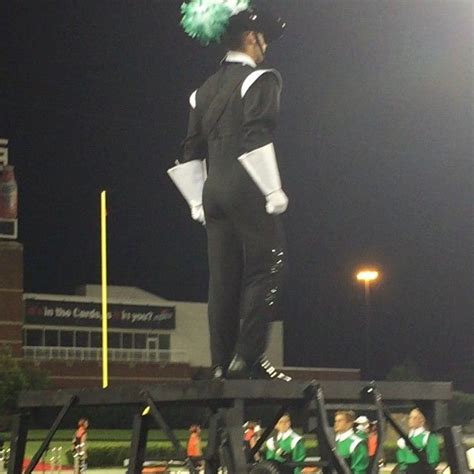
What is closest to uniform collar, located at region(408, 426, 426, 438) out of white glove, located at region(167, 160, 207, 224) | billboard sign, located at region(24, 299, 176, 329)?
white glove, located at region(167, 160, 207, 224)

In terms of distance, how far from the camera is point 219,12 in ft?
24.7

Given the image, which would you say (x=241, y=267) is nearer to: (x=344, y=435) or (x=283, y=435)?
(x=344, y=435)

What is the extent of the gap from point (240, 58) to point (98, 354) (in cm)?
5964

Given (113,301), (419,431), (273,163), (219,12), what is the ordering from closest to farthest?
(273,163) → (219,12) → (419,431) → (113,301)

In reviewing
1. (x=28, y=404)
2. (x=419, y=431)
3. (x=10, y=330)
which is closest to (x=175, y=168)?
(x=28, y=404)

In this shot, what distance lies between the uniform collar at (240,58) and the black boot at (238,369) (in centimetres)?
181

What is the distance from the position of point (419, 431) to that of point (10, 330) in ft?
174

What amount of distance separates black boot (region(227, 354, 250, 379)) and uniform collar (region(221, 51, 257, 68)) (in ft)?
5.92

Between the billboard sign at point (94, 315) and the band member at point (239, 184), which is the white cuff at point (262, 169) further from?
the billboard sign at point (94, 315)

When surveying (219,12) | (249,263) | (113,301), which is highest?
(113,301)

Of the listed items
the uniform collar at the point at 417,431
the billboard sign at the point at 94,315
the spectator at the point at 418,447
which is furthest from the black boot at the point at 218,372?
the billboard sign at the point at 94,315

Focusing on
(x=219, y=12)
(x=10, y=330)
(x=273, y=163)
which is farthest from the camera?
(x=10, y=330)

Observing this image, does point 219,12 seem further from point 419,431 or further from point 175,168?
point 419,431

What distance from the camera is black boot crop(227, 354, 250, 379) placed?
6.94 meters
